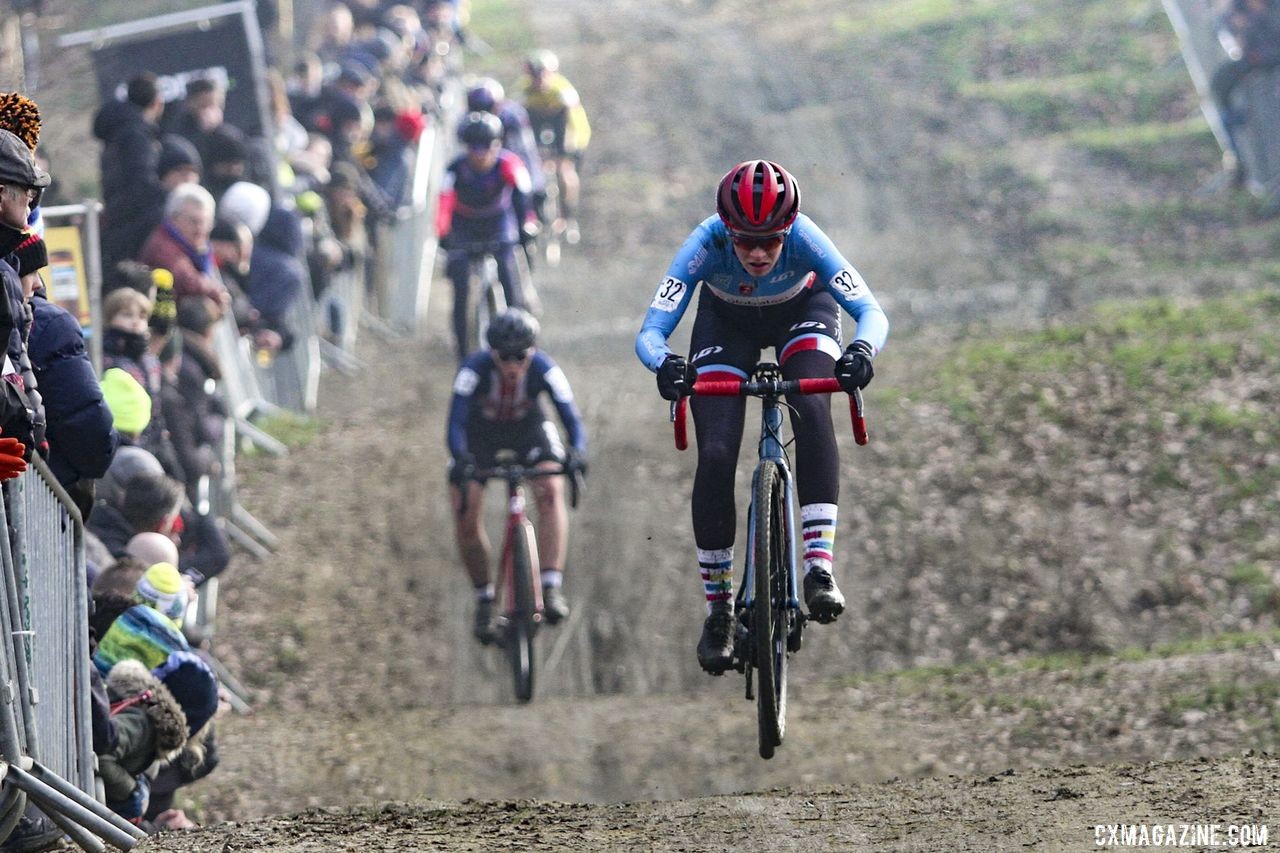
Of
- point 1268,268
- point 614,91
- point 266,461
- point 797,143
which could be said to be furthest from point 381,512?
point 614,91

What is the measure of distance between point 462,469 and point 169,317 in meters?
2.40

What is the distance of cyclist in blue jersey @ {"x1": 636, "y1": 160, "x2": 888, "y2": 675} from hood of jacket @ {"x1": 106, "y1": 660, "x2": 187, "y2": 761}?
235 centimetres

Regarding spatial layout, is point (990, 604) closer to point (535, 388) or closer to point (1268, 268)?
point (535, 388)

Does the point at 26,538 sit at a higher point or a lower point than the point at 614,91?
lower

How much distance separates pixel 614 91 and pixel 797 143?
5.57 metres

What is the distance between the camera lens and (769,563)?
7.55 meters

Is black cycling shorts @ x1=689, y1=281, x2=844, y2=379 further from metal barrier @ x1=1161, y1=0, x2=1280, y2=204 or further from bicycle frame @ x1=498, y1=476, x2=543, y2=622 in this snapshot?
metal barrier @ x1=1161, y1=0, x2=1280, y2=204

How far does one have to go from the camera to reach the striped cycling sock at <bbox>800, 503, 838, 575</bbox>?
7.89 m

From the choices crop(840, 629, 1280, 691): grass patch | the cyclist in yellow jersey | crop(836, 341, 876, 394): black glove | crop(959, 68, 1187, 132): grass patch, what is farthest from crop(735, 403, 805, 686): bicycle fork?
crop(959, 68, 1187, 132): grass patch

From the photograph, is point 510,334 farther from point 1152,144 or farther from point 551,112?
point 1152,144

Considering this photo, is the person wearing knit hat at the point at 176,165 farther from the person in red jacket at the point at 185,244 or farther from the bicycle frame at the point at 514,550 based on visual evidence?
the bicycle frame at the point at 514,550

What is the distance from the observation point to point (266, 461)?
1619cm

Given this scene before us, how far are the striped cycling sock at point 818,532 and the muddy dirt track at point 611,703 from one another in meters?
1.16

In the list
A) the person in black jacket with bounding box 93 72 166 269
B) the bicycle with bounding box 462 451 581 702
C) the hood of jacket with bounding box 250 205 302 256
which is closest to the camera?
the bicycle with bounding box 462 451 581 702
